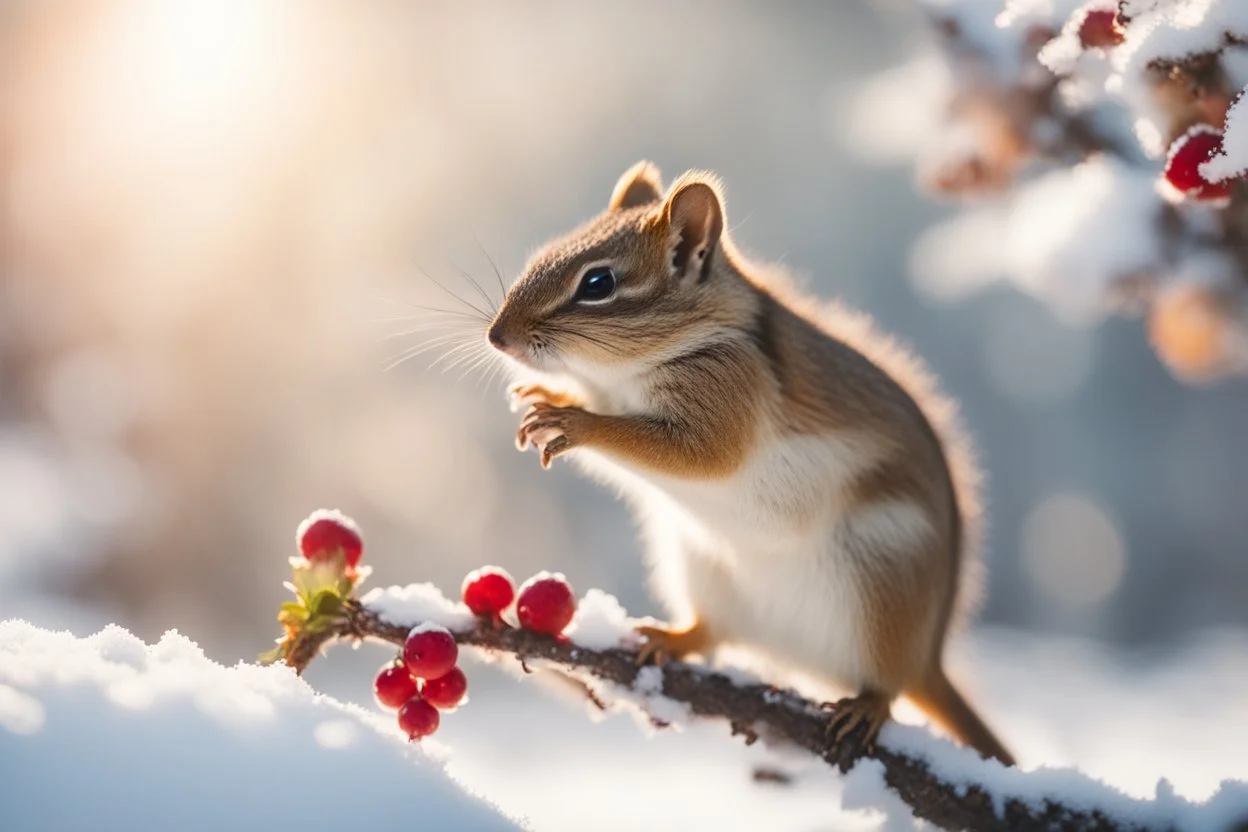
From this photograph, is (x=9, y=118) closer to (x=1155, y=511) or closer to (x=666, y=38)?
(x=666, y=38)

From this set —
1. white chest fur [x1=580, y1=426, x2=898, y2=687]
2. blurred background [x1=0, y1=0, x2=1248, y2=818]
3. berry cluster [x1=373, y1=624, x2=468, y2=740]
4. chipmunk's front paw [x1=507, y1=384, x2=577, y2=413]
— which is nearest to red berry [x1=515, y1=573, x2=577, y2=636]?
berry cluster [x1=373, y1=624, x2=468, y2=740]

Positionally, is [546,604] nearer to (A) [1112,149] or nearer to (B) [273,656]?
(B) [273,656]

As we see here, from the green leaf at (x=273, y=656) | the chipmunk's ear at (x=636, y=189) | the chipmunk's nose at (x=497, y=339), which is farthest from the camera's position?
the chipmunk's ear at (x=636, y=189)

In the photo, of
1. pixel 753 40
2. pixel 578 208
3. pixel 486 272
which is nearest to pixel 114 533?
pixel 486 272

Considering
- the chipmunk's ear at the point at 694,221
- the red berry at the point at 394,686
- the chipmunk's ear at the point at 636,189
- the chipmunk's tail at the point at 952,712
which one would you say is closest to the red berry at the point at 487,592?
the red berry at the point at 394,686

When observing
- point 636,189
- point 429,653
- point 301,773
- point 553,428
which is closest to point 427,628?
point 429,653

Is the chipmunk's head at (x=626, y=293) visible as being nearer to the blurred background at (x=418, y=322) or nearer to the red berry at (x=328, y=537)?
the red berry at (x=328, y=537)
